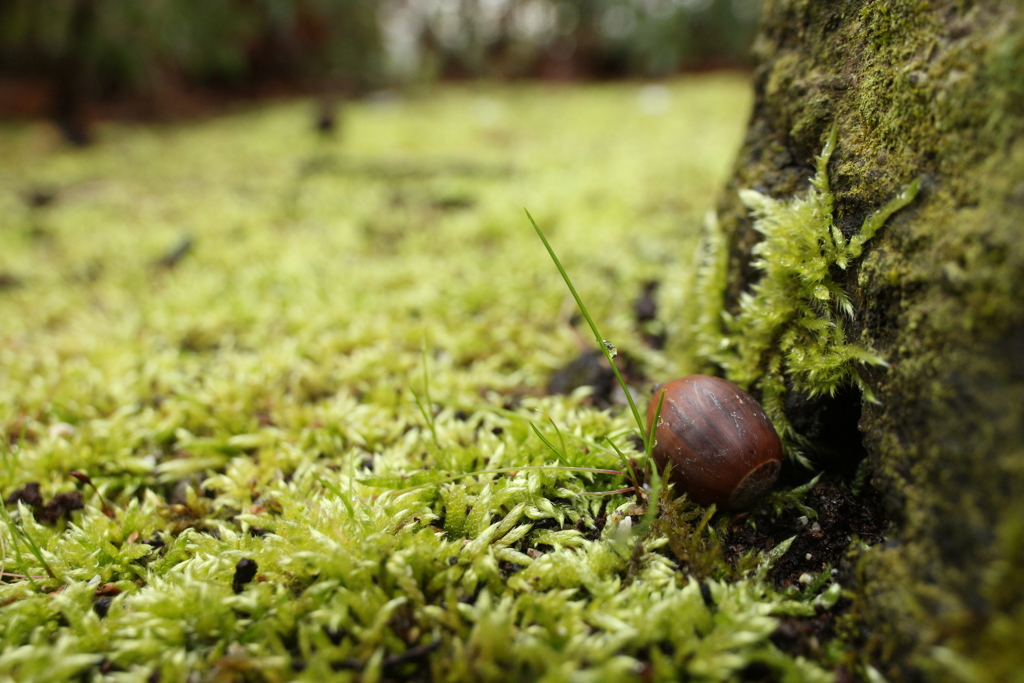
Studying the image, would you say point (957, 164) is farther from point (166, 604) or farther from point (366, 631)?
point (166, 604)

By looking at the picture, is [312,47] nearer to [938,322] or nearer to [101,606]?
[101,606]

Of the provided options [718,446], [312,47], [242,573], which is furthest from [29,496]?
[312,47]

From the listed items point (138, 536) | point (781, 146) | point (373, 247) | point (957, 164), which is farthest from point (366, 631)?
point (373, 247)

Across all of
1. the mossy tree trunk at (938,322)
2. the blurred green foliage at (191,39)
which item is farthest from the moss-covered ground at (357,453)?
the blurred green foliage at (191,39)

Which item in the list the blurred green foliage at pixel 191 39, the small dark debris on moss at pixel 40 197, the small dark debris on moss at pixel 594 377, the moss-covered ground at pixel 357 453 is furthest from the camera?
the blurred green foliage at pixel 191 39

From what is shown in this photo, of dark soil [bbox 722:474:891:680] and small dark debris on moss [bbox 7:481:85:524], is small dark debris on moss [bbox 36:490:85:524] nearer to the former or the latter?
small dark debris on moss [bbox 7:481:85:524]

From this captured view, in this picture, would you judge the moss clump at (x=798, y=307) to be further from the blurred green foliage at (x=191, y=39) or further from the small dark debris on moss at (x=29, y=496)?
the blurred green foliage at (x=191, y=39)
